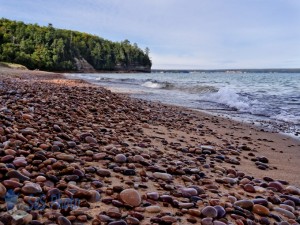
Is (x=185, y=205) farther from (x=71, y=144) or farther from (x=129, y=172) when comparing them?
(x=71, y=144)

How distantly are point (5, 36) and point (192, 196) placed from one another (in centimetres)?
8381

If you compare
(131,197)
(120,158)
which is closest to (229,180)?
(120,158)

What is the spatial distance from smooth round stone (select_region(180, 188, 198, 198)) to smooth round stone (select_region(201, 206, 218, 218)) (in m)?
0.28

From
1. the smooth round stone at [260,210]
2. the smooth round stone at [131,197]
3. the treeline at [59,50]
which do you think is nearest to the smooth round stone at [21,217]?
the smooth round stone at [131,197]

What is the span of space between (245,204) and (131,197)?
1000mm

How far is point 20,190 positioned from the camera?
2.09m

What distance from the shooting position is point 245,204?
8.32 feet

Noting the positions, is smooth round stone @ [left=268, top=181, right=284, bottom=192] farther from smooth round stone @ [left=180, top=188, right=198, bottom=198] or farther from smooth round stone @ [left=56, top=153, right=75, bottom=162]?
smooth round stone @ [left=56, top=153, right=75, bottom=162]

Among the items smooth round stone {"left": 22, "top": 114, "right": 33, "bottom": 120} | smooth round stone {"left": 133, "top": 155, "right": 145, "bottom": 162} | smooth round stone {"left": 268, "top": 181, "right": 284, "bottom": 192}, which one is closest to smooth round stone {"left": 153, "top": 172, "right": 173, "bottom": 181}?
smooth round stone {"left": 133, "top": 155, "right": 145, "bottom": 162}

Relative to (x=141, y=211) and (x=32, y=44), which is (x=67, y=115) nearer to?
(x=141, y=211)

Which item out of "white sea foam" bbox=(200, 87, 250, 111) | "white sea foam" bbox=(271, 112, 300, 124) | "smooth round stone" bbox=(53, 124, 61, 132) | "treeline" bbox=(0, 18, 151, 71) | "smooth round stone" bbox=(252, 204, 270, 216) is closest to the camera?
"smooth round stone" bbox=(252, 204, 270, 216)

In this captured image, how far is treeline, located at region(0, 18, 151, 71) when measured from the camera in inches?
2874

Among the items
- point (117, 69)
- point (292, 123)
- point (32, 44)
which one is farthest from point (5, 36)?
point (292, 123)

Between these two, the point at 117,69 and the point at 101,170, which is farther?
the point at 117,69
